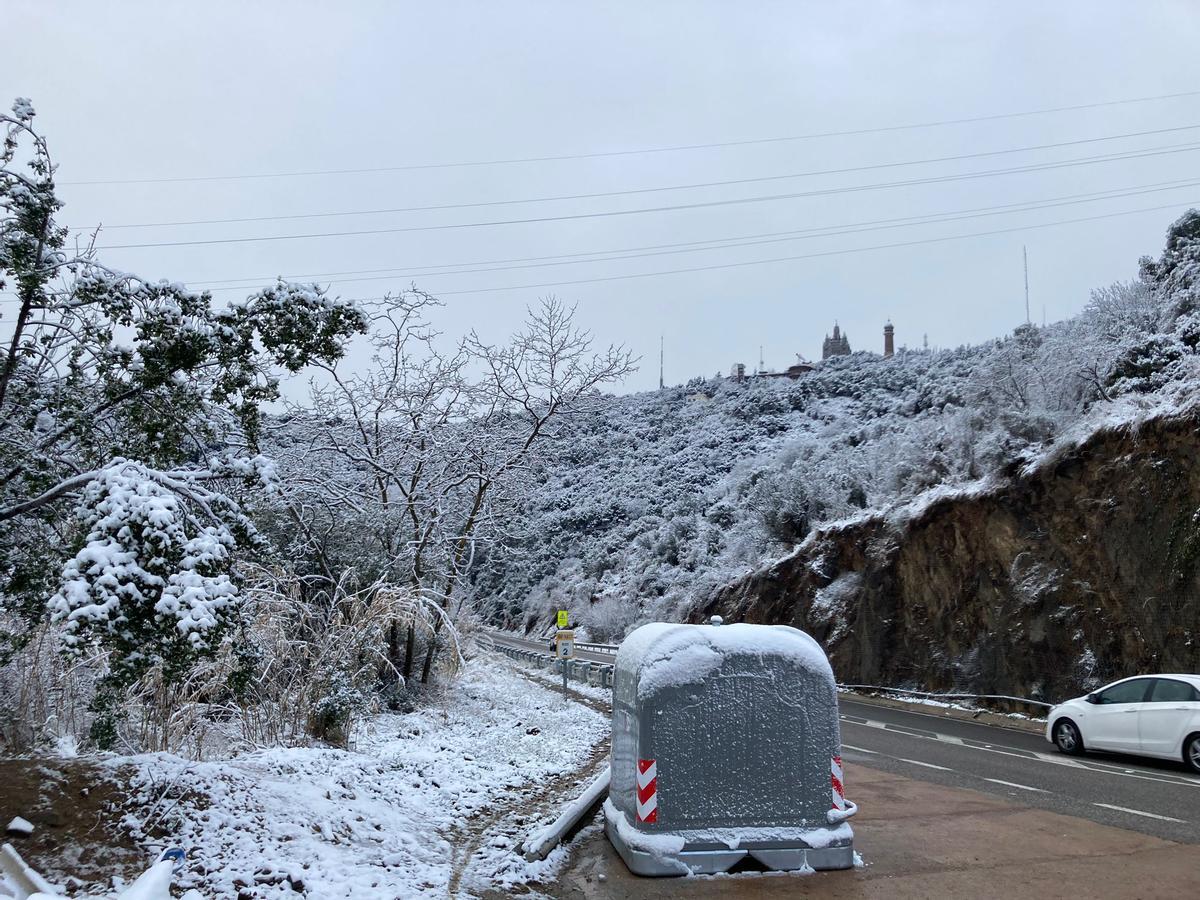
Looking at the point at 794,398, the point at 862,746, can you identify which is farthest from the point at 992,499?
the point at 794,398

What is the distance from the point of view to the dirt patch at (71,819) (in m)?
5.81

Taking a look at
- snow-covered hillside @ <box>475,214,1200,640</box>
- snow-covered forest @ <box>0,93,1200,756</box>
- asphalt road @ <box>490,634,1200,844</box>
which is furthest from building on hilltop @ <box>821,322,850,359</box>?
asphalt road @ <box>490,634,1200,844</box>

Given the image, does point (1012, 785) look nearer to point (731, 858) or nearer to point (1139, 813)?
point (1139, 813)

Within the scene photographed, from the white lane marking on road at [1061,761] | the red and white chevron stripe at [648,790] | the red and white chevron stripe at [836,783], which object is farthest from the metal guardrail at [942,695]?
the red and white chevron stripe at [648,790]

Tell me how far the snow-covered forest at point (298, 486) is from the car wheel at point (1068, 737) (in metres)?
8.19

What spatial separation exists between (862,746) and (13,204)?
Result: 13861 millimetres

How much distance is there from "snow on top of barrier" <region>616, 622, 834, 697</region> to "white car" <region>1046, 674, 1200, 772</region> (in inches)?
318

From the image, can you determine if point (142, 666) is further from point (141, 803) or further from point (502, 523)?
point (502, 523)

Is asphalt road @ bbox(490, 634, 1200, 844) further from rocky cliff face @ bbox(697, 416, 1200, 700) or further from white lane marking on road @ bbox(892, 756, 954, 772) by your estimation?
rocky cliff face @ bbox(697, 416, 1200, 700)

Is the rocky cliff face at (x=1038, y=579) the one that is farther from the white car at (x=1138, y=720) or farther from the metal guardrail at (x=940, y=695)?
the white car at (x=1138, y=720)

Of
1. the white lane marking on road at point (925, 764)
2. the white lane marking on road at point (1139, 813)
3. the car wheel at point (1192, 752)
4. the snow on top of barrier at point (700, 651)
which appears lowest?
the white lane marking on road at point (925, 764)

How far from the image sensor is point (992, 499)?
73.6 feet

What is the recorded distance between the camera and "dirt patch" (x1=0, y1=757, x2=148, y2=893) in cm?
581

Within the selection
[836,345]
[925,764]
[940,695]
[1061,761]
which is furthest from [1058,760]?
[836,345]
